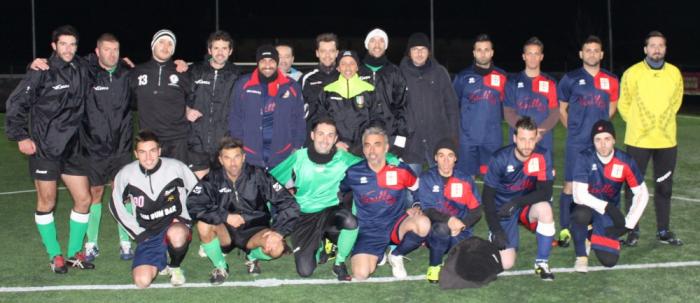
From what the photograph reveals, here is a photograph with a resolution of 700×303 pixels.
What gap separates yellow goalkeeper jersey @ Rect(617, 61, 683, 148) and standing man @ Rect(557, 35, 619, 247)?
10.7 inches

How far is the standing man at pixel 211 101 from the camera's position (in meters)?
7.24

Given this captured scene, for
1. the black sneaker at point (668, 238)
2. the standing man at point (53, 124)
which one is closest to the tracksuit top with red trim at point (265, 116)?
the standing man at point (53, 124)

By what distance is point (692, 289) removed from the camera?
236 inches

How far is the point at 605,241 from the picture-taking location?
6672mm

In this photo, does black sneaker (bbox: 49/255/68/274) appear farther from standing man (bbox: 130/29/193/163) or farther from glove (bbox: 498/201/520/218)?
glove (bbox: 498/201/520/218)

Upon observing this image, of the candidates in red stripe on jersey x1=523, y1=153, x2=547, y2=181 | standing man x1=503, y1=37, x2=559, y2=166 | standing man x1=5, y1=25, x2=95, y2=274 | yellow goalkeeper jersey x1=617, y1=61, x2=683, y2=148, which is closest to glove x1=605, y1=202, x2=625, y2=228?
red stripe on jersey x1=523, y1=153, x2=547, y2=181

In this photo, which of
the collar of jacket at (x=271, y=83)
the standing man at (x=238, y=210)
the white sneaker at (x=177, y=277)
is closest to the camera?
the white sneaker at (x=177, y=277)

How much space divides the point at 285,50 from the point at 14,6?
32947 millimetres

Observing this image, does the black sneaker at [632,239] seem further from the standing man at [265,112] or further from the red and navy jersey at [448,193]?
the standing man at [265,112]

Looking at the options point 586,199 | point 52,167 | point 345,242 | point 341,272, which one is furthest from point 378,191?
point 52,167

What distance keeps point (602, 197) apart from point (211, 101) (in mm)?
3435

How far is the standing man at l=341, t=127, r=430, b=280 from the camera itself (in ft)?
21.4

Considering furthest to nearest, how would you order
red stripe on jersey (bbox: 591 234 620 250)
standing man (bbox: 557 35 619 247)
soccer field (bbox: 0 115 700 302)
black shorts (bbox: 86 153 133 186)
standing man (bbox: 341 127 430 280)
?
standing man (bbox: 557 35 619 247), black shorts (bbox: 86 153 133 186), red stripe on jersey (bbox: 591 234 620 250), standing man (bbox: 341 127 430 280), soccer field (bbox: 0 115 700 302)

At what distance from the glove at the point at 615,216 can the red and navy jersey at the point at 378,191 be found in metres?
1.56
